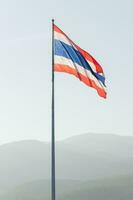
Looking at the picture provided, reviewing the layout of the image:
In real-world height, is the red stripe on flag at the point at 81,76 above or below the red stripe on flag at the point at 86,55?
below

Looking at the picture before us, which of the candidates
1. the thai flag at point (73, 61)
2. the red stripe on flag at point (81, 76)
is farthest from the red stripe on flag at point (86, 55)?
the red stripe on flag at point (81, 76)

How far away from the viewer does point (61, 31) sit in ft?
75.6

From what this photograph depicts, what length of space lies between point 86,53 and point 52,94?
371cm

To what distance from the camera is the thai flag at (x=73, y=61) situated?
2283cm

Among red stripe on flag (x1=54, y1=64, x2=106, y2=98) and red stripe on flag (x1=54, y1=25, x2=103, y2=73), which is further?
red stripe on flag (x1=54, y1=25, x2=103, y2=73)

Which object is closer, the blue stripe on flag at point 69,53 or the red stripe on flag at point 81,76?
the red stripe on flag at point 81,76

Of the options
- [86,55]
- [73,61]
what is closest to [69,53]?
[73,61]

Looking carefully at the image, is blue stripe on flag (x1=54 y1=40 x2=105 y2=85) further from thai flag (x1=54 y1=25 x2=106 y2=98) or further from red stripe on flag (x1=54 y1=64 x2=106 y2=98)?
red stripe on flag (x1=54 y1=64 x2=106 y2=98)

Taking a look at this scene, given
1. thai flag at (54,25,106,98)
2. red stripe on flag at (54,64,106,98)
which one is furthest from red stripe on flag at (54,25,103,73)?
red stripe on flag at (54,64,106,98)

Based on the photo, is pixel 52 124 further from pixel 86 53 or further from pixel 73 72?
pixel 86 53

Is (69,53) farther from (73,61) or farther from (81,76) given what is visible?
(81,76)

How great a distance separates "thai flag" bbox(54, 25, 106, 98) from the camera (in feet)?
74.9

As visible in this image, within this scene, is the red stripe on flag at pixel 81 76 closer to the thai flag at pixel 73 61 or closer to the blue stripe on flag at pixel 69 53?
the thai flag at pixel 73 61

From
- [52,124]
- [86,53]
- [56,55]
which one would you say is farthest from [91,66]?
[52,124]
